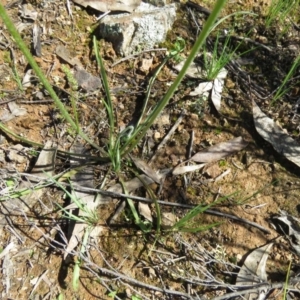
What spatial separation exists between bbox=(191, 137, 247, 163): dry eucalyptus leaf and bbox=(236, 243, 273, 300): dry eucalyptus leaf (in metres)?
0.39

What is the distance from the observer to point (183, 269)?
155 cm

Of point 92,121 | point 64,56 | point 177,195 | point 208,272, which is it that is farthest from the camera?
point 64,56

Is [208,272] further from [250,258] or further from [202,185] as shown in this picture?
[202,185]

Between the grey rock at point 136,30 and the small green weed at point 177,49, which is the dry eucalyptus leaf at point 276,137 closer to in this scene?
the small green weed at point 177,49

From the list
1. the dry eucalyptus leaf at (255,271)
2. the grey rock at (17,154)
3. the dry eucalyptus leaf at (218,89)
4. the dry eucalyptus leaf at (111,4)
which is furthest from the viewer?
the dry eucalyptus leaf at (111,4)

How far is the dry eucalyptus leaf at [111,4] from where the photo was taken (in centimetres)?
200

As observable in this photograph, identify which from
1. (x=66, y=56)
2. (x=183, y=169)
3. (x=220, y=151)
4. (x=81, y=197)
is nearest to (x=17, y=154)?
(x=81, y=197)

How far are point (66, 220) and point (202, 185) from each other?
54cm

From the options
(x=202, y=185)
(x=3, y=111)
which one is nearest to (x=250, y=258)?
(x=202, y=185)

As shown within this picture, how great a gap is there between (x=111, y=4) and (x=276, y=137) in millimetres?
971

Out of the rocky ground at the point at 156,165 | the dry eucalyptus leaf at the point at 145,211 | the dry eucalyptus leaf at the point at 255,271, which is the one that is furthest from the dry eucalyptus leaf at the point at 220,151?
the dry eucalyptus leaf at the point at 255,271

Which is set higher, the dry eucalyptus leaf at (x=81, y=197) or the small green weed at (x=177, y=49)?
the small green weed at (x=177, y=49)

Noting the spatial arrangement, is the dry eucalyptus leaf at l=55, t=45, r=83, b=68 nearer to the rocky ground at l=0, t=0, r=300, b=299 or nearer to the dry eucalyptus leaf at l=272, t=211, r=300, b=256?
the rocky ground at l=0, t=0, r=300, b=299

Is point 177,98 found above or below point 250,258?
above
